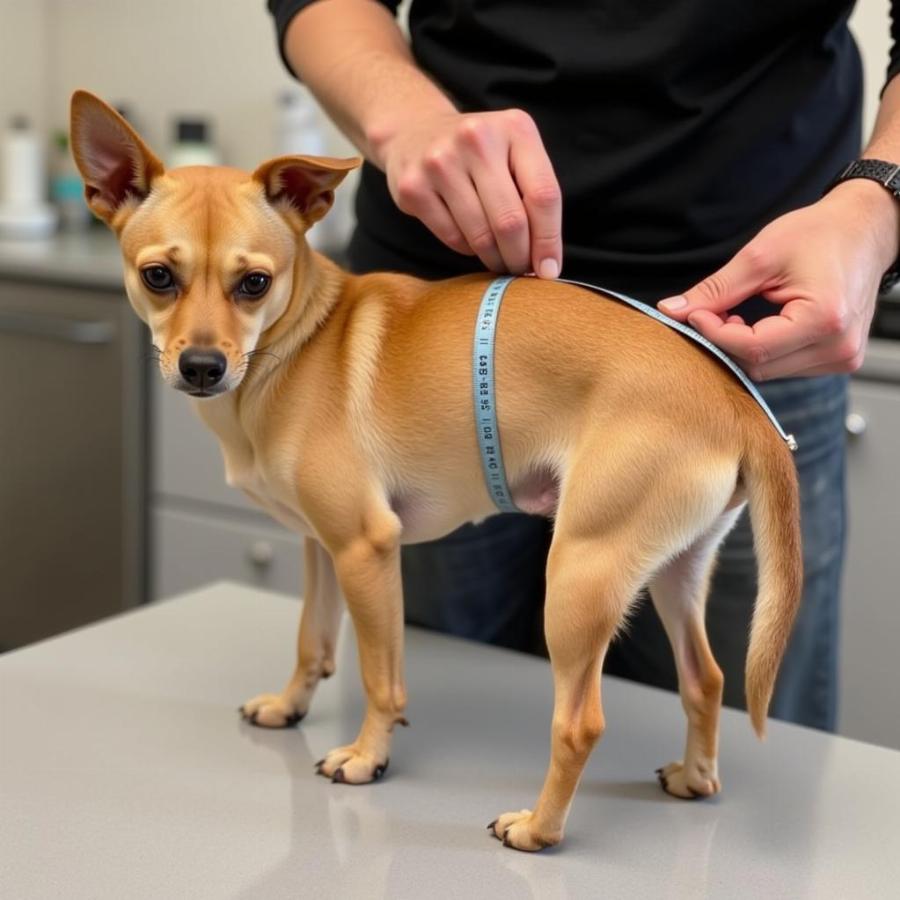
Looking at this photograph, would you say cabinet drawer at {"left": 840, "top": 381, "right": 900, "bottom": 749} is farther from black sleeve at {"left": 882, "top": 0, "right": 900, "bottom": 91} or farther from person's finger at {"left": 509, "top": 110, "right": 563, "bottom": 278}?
person's finger at {"left": 509, "top": 110, "right": 563, "bottom": 278}

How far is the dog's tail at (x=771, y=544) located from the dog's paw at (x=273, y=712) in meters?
0.38

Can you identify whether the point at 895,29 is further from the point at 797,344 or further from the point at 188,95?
the point at 188,95

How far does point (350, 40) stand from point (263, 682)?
1.82ft

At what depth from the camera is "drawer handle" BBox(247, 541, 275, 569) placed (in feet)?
7.13

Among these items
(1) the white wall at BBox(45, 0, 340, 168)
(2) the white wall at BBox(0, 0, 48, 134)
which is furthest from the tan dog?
(2) the white wall at BBox(0, 0, 48, 134)

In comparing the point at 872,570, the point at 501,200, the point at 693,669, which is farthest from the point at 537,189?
the point at 872,570

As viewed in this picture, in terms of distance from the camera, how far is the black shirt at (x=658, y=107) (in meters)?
1.01

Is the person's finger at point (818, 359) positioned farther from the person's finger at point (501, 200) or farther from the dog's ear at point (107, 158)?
the dog's ear at point (107, 158)

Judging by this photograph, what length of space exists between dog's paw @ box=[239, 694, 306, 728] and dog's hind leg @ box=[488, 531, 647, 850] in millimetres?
245

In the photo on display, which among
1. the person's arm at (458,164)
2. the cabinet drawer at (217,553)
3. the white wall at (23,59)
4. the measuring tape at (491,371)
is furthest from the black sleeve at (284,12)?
the white wall at (23,59)

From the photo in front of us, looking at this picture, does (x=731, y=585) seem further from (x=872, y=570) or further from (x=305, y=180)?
(x=872, y=570)

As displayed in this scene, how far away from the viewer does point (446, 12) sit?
42.9 inches

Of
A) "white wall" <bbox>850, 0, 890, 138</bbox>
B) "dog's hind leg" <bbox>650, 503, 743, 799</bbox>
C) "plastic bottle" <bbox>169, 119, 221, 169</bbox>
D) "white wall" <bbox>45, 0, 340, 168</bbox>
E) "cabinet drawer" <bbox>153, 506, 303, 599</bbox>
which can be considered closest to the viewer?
"dog's hind leg" <bbox>650, 503, 743, 799</bbox>

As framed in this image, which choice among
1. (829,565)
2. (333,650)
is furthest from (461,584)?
(829,565)
